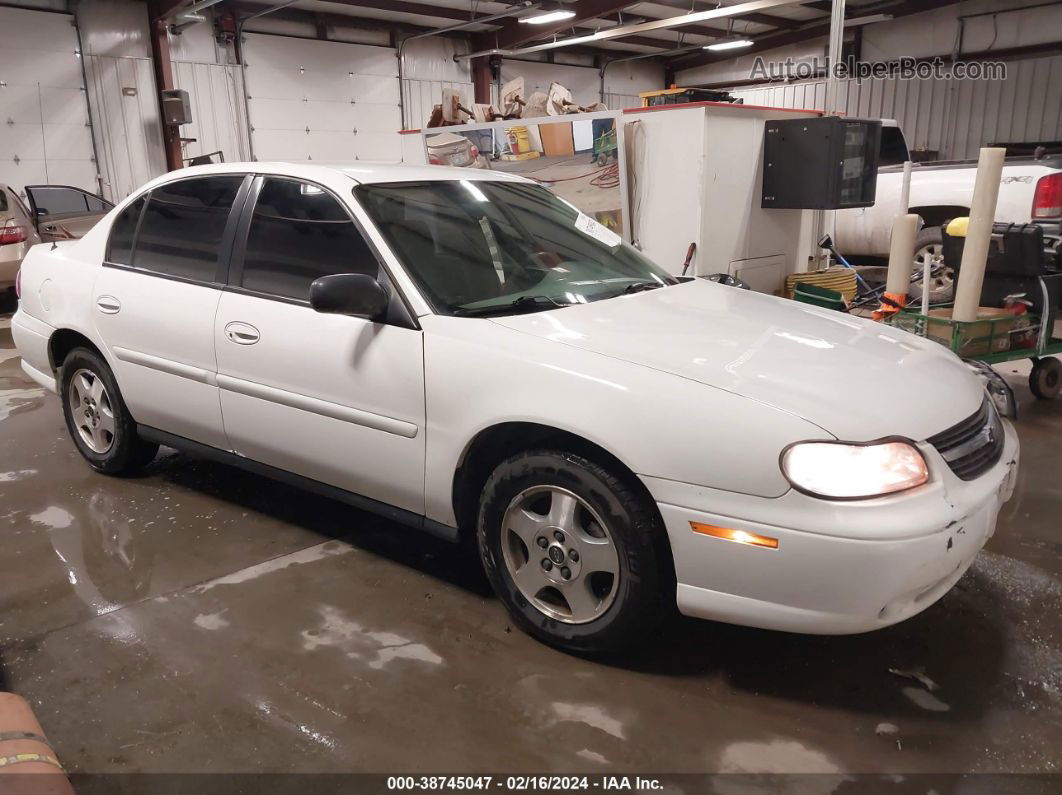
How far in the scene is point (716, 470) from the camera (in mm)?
2016

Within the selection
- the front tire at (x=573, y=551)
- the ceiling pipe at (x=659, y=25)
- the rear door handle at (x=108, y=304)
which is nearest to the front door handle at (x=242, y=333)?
the rear door handle at (x=108, y=304)

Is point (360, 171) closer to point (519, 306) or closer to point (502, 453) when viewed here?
point (519, 306)

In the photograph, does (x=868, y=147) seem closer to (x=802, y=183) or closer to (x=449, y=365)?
(x=802, y=183)

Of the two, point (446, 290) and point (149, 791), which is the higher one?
point (446, 290)

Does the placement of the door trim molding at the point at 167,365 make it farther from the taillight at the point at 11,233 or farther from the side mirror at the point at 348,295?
the taillight at the point at 11,233

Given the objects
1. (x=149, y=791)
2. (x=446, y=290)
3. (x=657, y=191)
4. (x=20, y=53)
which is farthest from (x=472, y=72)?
(x=149, y=791)

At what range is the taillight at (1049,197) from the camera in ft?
20.5

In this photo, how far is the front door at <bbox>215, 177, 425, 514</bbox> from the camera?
2.58m

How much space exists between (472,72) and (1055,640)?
1568cm

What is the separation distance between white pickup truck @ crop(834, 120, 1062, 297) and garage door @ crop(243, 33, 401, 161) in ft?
29.0

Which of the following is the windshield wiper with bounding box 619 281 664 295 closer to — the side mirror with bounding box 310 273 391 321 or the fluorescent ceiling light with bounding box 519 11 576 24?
the side mirror with bounding box 310 273 391 321

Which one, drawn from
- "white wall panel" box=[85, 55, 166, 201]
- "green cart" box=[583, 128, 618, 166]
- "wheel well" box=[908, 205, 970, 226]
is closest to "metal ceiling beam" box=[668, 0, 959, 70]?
"wheel well" box=[908, 205, 970, 226]

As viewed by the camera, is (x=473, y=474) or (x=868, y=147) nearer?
(x=473, y=474)

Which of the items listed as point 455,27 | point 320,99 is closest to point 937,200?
point 455,27
